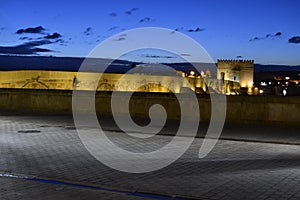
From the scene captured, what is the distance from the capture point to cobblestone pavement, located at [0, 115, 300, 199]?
6543mm

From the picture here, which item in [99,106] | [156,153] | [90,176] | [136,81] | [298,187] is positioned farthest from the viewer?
[136,81]

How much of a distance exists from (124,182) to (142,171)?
914 mm

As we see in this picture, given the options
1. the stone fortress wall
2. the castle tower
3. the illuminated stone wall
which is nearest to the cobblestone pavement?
the stone fortress wall

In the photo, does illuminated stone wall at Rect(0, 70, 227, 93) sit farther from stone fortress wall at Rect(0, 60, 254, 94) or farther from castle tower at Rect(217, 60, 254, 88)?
castle tower at Rect(217, 60, 254, 88)

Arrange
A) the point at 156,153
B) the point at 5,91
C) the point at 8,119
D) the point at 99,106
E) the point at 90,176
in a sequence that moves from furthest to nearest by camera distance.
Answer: the point at 5,91 < the point at 99,106 < the point at 8,119 < the point at 156,153 < the point at 90,176

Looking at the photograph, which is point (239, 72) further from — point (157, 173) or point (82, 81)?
point (157, 173)

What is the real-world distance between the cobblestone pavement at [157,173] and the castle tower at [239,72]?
9388 centimetres

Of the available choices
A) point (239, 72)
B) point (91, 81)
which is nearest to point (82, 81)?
point (91, 81)

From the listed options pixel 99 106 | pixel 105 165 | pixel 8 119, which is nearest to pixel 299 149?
pixel 105 165

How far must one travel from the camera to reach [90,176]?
25.0 feet

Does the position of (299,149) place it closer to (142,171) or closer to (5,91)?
(142,171)

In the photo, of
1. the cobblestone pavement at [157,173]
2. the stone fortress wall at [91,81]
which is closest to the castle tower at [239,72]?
the stone fortress wall at [91,81]

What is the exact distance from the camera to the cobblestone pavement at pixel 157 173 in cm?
654

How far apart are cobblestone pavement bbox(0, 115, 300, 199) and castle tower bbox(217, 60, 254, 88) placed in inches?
3696
